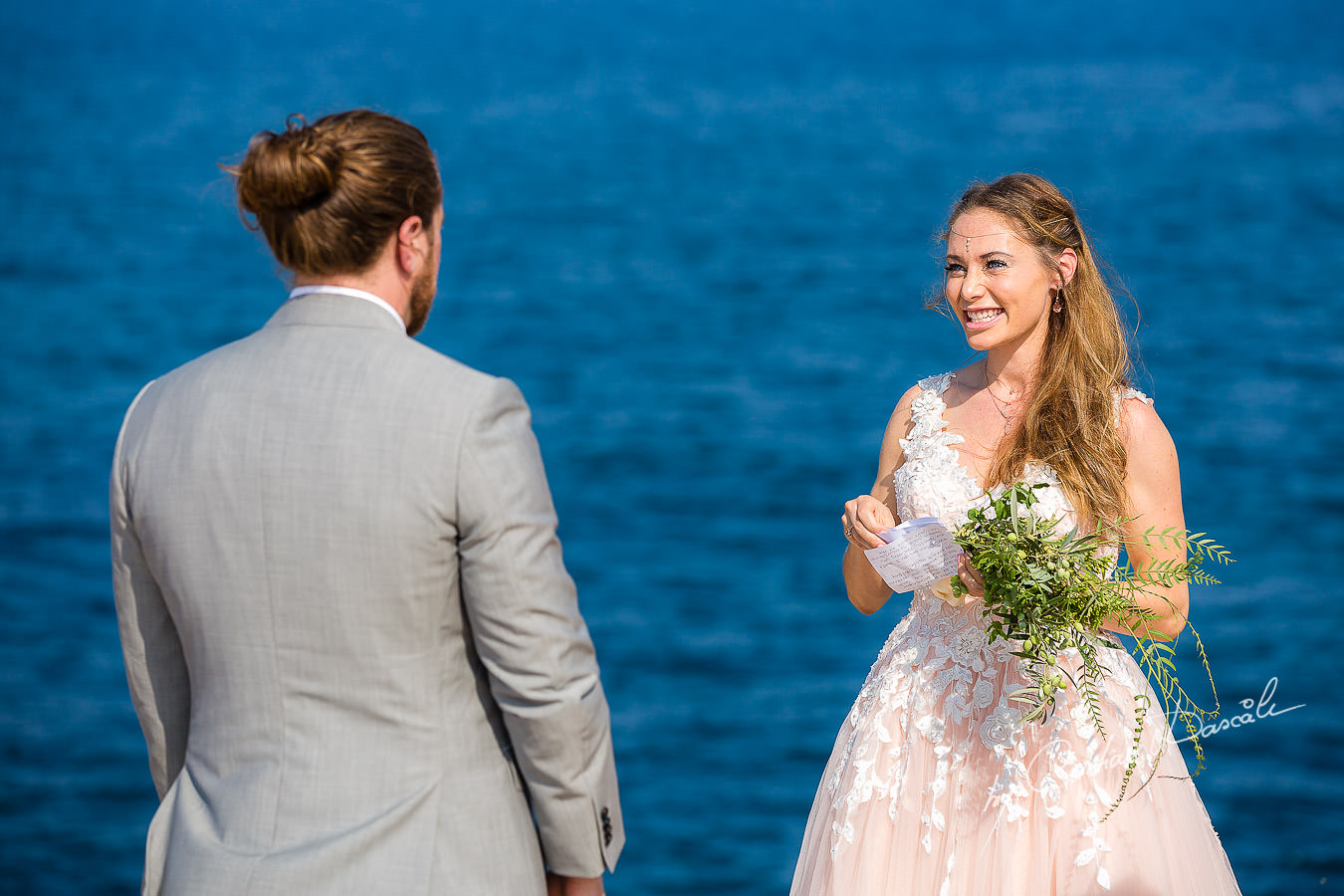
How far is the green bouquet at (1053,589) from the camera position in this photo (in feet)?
9.04

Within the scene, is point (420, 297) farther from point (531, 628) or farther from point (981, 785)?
point (981, 785)

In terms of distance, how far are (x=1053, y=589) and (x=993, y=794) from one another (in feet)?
1.70

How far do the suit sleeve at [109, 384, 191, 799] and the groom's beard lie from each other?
0.42 metres

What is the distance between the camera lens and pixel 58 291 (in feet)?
58.1

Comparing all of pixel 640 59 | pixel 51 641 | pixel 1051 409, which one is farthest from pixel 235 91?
pixel 1051 409

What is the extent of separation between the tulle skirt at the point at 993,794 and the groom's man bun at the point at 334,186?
1.64 metres

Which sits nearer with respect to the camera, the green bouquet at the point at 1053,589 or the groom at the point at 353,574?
the groom at the point at 353,574

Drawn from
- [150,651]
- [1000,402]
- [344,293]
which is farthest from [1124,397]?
[150,651]

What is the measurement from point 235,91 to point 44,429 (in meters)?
14.6

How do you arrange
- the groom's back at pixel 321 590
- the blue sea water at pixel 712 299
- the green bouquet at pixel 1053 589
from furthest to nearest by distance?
the blue sea water at pixel 712 299 → the green bouquet at pixel 1053 589 → the groom's back at pixel 321 590

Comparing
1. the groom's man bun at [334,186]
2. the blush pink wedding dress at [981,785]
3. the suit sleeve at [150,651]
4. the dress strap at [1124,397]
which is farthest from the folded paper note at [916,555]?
the suit sleeve at [150,651]

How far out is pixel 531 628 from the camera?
6.70ft

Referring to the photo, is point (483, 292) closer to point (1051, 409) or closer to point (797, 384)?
point (797, 384)

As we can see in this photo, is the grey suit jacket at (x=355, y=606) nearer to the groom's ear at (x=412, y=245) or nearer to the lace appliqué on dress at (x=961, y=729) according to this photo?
the groom's ear at (x=412, y=245)
